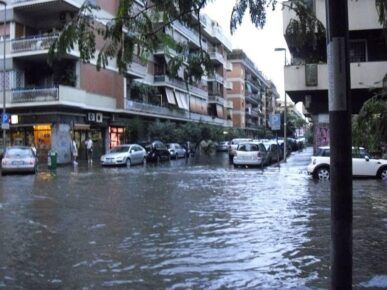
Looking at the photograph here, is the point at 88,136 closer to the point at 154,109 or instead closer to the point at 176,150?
the point at 176,150

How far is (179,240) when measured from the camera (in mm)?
10148

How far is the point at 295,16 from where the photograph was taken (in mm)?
4375

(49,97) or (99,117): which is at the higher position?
(49,97)

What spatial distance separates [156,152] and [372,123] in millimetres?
39007

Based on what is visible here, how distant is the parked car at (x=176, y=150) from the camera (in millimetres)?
50081

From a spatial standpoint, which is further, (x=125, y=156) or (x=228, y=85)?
(x=228, y=85)

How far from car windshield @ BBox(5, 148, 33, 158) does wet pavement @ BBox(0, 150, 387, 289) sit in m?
11.3

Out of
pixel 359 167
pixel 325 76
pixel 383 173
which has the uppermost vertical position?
pixel 325 76

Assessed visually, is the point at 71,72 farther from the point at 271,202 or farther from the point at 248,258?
the point at 248,258

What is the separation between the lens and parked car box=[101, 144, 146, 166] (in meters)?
36.9

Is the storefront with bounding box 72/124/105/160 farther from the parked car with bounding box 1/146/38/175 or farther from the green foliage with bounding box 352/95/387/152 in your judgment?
the green foliage with bounding box 352/95/387/152

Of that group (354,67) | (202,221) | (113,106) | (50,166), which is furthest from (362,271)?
(113,106)

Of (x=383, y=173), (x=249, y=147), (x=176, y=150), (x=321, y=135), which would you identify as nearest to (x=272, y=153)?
(x=249, y=147)

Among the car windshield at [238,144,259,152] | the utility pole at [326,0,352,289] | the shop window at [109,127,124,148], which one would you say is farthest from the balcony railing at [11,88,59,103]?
the utility pole at [326,0,352,289]
